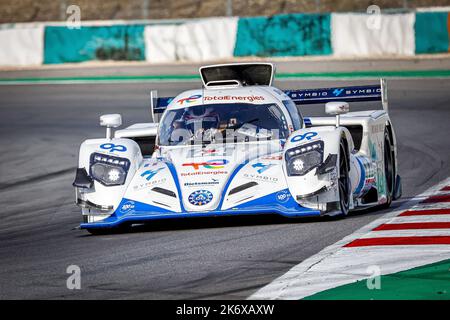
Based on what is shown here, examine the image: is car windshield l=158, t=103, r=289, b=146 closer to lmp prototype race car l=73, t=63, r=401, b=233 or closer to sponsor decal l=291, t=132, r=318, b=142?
lmp prototype race car l=73, t=63, r=401, b=233

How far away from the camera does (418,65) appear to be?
2666 centimetres

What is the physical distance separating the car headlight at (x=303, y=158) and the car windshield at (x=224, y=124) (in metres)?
0.98

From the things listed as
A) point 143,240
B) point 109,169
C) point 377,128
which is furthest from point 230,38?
point 143,240

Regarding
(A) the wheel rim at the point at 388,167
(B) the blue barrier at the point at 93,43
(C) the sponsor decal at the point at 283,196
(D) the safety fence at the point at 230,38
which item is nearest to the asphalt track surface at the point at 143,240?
(C) the sponsor decal at the point at 283,196

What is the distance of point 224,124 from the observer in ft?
35.4

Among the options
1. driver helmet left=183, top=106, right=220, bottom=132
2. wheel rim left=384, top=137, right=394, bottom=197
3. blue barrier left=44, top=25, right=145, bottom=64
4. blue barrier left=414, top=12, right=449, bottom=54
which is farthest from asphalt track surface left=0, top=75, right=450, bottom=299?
blue barrier left=44, top=25, right=145, bottom=64

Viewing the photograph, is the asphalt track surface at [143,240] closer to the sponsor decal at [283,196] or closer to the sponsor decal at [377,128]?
the sponsor decal at [283,196]

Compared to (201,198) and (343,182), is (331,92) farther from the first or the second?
(201,198)

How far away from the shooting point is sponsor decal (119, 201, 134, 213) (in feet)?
31.7

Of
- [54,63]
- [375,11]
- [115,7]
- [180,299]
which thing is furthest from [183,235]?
[115,7]

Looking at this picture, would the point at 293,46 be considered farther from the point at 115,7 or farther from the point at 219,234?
the point at 219,234

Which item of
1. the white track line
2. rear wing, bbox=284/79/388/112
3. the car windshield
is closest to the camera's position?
the white track line

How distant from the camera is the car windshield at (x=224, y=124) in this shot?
10.7 meters

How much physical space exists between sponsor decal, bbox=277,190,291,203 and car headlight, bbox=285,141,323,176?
0.61 feet
